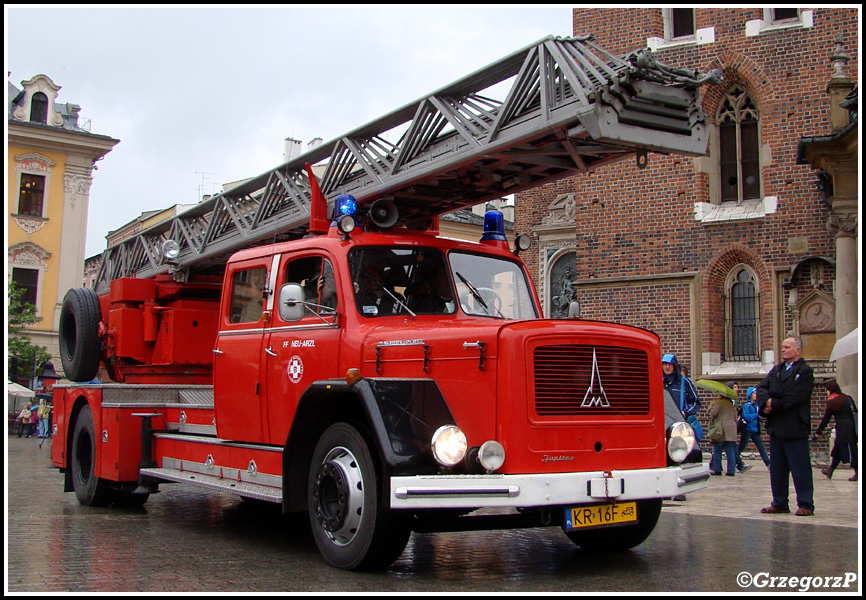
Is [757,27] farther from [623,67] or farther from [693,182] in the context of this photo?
[623,67]

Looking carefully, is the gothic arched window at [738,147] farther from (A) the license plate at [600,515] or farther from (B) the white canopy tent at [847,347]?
(A) the license plate at [600,515]

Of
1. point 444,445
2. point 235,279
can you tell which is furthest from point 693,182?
point 444,445

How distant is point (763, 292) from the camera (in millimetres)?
19484

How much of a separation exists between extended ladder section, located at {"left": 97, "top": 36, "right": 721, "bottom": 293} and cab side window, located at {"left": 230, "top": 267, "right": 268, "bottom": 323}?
1259 mm

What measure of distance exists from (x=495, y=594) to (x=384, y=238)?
10.1 ft

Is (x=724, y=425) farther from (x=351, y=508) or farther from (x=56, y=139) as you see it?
(x=56, y=139)

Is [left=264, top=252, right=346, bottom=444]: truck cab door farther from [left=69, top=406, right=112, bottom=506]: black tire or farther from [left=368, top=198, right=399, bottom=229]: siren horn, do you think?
[left=69, top=406, right=112, bottom=506]: black tire

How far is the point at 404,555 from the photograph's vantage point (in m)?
7.03

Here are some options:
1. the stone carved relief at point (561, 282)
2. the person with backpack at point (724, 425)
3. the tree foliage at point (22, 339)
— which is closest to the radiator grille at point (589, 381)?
the person with backpack at point (724, 425)

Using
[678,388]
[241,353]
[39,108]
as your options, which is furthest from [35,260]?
[241,353]

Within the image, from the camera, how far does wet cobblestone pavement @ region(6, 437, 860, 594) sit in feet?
19.0

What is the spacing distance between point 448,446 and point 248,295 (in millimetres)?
3052

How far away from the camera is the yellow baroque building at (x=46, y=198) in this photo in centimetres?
4100

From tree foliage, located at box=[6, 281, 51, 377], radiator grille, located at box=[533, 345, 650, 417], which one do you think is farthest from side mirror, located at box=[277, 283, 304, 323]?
tree foliage, located at box=[6, 281, 51, 377]
